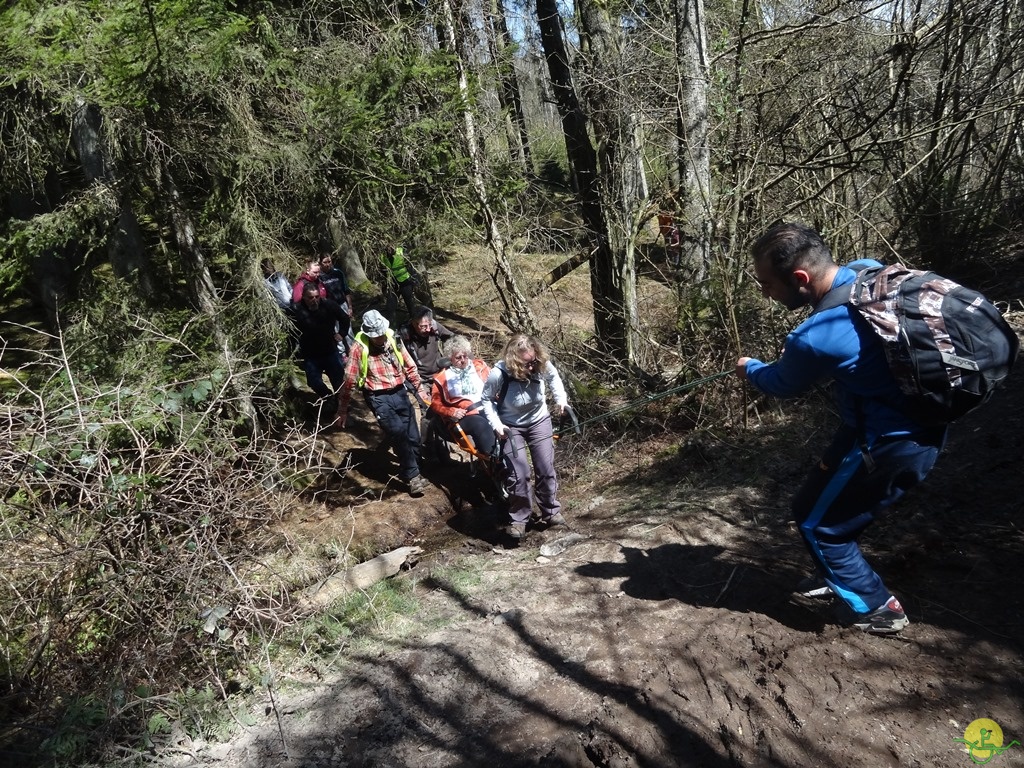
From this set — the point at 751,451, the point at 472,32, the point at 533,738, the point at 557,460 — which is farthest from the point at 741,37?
the point at 533,738

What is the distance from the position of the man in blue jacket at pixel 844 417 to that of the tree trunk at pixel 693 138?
3.42 meters

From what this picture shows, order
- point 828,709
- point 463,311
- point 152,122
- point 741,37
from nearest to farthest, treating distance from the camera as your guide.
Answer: point 828,709
point 741,37
point 152,122
point 463,311

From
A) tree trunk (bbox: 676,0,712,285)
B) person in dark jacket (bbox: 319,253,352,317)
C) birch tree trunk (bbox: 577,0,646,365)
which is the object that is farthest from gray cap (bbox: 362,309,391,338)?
tree trunk (bbox: 676,0,712,285)

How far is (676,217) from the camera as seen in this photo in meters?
6.79

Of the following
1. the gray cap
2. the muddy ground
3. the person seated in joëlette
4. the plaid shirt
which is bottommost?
the muddy ground

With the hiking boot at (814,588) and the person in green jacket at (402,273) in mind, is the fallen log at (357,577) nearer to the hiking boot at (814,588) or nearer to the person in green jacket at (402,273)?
the hiking boot at (814,588)

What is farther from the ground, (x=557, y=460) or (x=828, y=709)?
(x=828, y=709)

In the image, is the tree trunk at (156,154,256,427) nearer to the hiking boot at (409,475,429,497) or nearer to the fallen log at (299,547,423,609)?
the hiking boot at (409,475,429,497)

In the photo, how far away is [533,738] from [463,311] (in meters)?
11.0

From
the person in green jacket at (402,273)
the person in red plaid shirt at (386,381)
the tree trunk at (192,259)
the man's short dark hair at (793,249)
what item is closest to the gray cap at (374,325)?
the person in red plaid shirt at (386,381)

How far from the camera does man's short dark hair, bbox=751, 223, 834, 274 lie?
3.14m

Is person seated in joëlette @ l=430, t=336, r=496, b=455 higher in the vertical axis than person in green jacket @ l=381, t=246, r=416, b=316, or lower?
lower

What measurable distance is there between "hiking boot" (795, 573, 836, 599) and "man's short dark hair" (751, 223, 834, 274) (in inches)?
71.4

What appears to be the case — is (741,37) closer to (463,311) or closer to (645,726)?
(645,726)
